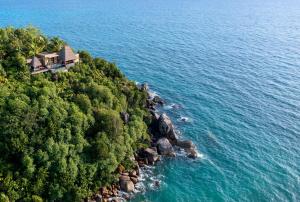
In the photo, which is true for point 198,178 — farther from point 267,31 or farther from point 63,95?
point 267,31

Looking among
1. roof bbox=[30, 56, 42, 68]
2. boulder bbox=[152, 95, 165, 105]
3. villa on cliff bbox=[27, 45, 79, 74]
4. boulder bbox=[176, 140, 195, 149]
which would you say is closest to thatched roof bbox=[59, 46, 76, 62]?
villa on cliff bbox=[27, 45, 79, 74]

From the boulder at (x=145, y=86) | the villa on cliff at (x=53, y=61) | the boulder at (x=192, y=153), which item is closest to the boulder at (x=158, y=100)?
the boulder at (x=145, y=86)

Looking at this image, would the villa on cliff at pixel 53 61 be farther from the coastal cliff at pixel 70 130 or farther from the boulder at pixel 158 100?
the boulder at pixel 158 100

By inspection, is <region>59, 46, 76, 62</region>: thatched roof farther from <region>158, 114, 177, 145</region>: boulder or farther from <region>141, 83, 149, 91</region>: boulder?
<region>158, 114, 177, 145</region>: boulder

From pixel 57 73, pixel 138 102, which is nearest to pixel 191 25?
pixel 138 102

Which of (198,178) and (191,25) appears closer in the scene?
(198,178)

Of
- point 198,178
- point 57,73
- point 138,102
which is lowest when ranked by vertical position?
point 198,178
